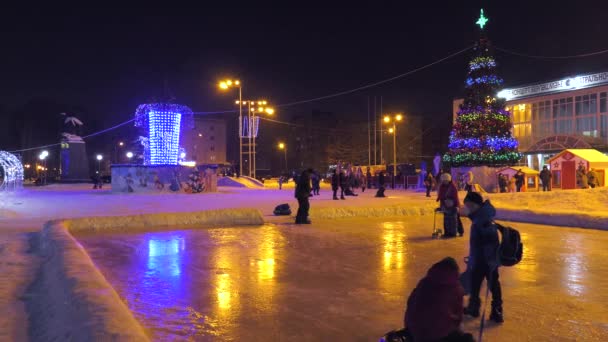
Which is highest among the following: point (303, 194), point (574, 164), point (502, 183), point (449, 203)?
point (574, 164)

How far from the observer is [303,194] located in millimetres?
13906

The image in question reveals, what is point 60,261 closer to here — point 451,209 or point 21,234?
point 21,234

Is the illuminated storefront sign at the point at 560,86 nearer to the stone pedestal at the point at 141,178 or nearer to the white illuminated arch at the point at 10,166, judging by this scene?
the stone pedestal at the point at 141,178

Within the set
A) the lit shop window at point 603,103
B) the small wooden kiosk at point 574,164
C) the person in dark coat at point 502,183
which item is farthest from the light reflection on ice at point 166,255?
the lit shop window at point 603,103

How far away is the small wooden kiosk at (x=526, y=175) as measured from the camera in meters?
27.8

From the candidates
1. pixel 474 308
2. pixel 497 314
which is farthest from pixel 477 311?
pixel 497 314

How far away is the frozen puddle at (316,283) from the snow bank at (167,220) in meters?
1.03

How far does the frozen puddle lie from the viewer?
16.0ft

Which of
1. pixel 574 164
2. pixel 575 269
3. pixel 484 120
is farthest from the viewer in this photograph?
pixel 484 120

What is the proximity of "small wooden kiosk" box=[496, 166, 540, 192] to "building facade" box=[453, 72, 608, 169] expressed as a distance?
12.9 metres

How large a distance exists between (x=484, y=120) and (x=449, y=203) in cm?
2178

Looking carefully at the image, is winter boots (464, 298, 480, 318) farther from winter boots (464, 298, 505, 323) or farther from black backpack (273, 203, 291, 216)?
black backpack (273, 203, 291, 216)

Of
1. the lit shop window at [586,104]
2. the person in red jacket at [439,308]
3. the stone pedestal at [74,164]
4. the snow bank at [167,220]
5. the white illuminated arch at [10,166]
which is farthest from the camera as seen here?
the stone pedestal at [74,164]

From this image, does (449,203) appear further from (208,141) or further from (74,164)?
(208,141)
